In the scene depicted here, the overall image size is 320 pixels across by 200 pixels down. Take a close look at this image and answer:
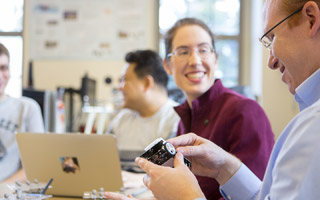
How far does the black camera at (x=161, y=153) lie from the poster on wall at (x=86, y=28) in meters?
3.72

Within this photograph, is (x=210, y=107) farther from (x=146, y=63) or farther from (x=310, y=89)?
(x=146, y=63)

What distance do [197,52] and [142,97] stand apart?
0.76 meters

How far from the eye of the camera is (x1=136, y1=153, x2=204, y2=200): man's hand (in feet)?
2.41

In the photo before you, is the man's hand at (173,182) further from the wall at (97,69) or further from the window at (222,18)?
the window at (222,18)

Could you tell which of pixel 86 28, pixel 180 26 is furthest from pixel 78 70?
pixel 180 26

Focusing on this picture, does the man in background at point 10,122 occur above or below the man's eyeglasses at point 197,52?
below

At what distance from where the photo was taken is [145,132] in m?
2.19

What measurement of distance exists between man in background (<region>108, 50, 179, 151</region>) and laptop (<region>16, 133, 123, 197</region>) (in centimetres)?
93

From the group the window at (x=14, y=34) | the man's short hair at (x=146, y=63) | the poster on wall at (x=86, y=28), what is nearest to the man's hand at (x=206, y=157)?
the man's short hair at (x=146, y=63)

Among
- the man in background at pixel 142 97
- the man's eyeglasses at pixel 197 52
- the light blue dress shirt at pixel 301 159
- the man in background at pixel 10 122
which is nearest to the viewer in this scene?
the light blue dress shirt at pixel 301 159

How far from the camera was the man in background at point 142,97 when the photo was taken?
222cm

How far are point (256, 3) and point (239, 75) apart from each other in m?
0.89

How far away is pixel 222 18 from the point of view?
4.57 m

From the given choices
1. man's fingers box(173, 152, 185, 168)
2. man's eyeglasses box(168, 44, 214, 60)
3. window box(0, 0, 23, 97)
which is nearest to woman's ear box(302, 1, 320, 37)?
man's fingers box(173, 152, 185, 168)
